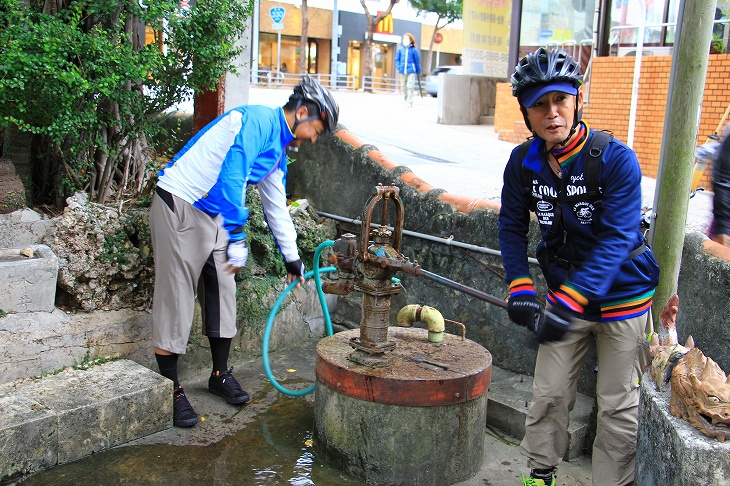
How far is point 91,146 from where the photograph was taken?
4809mm

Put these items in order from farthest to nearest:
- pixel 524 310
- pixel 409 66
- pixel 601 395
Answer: pixel 409 66, pixel 601 395, pixel 524 310

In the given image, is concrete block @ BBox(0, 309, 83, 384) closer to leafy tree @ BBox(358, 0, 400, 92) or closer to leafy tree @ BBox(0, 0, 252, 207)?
leafy tree @ BBox(0, 0, 252, 207)

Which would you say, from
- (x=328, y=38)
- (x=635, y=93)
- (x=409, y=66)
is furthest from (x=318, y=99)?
(x=328, y=38)

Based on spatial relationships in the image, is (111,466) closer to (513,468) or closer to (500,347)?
(513,468)

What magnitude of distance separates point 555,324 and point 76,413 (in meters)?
2.53

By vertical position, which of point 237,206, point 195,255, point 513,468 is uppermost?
point 237,206

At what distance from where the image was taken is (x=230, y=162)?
390cm

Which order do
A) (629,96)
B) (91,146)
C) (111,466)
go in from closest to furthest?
(111,466) → (91,146) → (629,96)

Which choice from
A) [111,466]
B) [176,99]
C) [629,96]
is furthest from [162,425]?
[629,96]

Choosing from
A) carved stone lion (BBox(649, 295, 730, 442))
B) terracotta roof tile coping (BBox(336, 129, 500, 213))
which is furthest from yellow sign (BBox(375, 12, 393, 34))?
carved stone lion (BBox(649, 295, 730, 442))

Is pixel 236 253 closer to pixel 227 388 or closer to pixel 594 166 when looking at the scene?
pixel 227 388

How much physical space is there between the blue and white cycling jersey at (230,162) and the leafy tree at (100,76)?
28.5 inches

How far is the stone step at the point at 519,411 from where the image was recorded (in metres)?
4.03

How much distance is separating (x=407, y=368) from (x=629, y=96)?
755 centimetres
